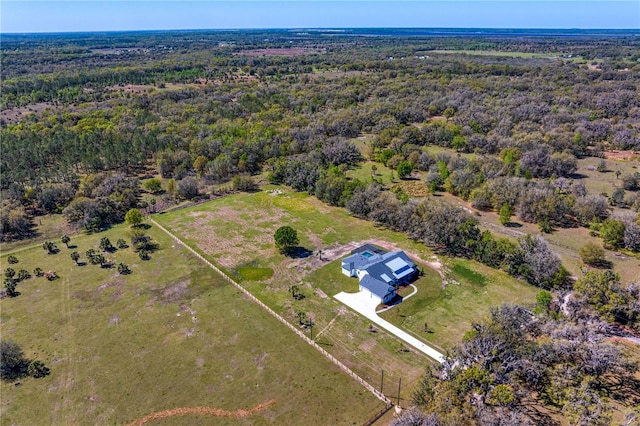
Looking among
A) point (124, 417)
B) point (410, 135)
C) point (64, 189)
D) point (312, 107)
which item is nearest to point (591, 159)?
point (410, 135)

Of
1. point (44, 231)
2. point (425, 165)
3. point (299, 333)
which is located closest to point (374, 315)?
point (299, 333)

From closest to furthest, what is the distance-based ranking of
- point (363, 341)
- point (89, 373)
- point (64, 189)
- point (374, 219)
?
point (89, 373), point (363, 341), point (374, 219), point (64, 189)

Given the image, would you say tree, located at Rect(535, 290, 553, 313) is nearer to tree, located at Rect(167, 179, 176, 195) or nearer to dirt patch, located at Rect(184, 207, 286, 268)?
dirt patch, located at Rect(184, 207, 286, 268)

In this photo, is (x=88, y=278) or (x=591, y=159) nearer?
(x=88, y=278)

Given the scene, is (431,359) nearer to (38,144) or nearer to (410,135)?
(410,135)

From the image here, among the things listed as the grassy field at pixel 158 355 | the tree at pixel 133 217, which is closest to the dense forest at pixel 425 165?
the tree at pixel 133 217

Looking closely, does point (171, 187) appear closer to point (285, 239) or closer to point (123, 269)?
point (123, 269)
